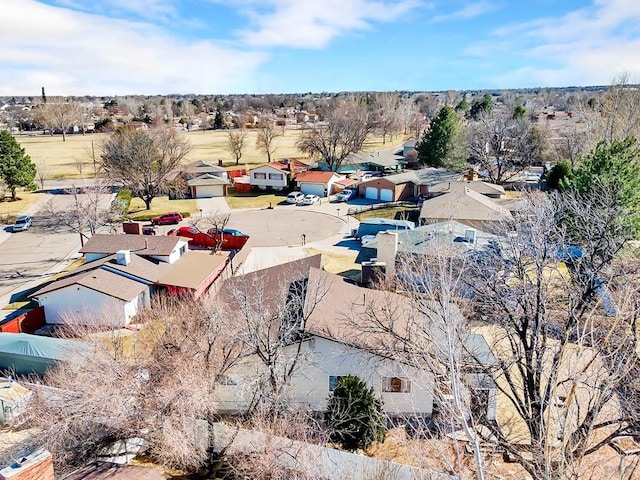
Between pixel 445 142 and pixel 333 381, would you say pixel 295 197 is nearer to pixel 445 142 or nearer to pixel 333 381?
pixel 445 142

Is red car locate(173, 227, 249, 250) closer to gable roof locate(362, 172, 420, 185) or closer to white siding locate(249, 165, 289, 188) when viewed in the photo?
gable roof locate(362, 172, 420, 185)

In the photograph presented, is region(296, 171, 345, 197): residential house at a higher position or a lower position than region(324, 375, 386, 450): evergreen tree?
higher

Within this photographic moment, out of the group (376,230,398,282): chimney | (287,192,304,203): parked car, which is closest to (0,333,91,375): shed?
(376,230,398,282): chimney

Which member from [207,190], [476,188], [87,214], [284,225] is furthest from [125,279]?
[476,188]

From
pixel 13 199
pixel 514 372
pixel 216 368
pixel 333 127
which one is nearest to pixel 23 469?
pixel 216 368

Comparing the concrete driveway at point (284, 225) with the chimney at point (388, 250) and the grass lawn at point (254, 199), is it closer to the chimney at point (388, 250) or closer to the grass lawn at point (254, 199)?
the grass lawn at point (254, 199)

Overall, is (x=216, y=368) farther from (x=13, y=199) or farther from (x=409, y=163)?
(x=409, y=163)

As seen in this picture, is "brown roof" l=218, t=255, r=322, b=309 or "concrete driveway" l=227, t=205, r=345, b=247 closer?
"brown roof" l=218, t=255, r=322, b=309
